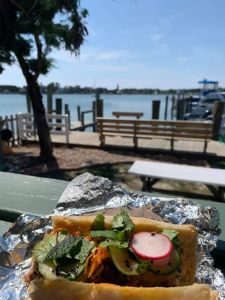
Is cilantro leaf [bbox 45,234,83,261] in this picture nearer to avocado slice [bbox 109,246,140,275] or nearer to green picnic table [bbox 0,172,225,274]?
avocado slice [bbox 109,246,140,275]

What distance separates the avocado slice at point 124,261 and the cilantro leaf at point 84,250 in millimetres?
77

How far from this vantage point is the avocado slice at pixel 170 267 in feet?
3.76

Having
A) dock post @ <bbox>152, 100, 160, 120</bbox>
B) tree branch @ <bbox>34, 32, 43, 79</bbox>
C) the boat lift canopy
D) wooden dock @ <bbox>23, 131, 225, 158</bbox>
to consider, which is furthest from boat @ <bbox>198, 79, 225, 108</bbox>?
tree branch @ <bbox>34, 32, 43, 79</bbox>

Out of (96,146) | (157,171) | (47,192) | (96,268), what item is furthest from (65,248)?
(96,146)

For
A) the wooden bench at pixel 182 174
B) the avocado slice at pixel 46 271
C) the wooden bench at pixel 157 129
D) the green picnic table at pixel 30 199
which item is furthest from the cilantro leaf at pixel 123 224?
the wooden bench at pixel 157 129

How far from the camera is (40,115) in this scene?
984 centimetres

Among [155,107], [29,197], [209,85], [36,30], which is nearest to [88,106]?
[209,85]

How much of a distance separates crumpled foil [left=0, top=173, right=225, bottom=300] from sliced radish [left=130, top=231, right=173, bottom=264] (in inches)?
13.3

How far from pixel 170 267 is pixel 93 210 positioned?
1.95ft

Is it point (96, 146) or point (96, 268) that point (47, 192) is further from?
point (96, 146)

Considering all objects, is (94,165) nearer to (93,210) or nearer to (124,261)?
(93,210)

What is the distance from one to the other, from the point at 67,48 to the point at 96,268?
29.8ft

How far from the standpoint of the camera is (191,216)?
1641 mm

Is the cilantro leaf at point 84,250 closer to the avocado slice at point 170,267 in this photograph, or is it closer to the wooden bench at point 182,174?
the avocado slice at point 170,267
